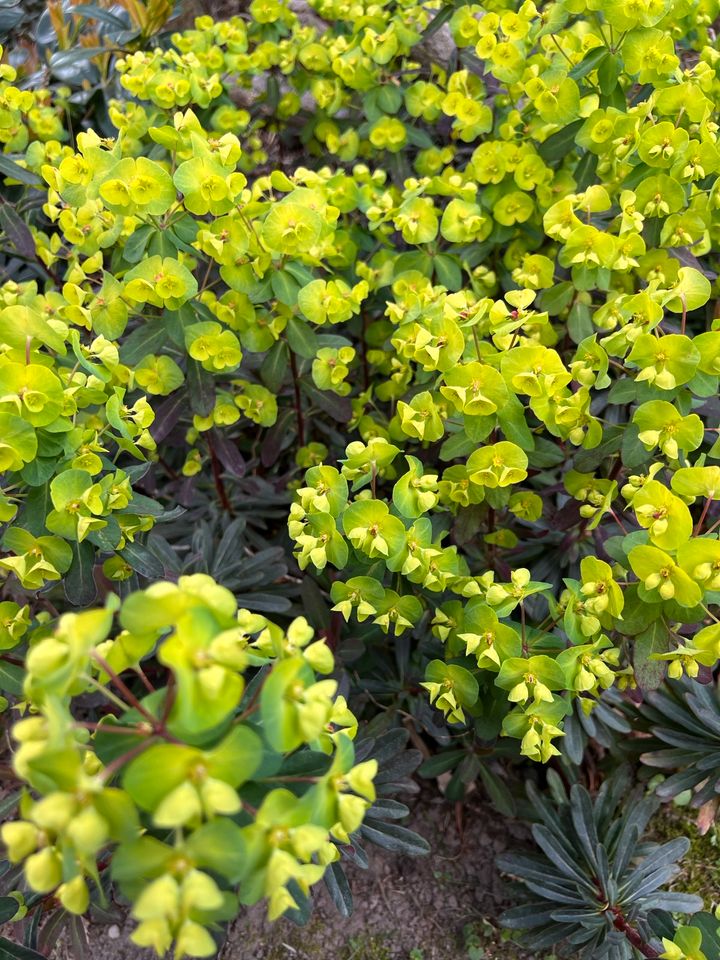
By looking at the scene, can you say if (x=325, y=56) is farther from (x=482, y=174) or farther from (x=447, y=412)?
(x=447, y=412)

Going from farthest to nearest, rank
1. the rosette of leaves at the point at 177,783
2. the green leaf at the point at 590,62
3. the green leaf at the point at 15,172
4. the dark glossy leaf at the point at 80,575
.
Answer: the green leaf at the point at 15,172 < the green leaf at the point at 590,62 < the dark glossy leaf at the point at 80,575 < the rosette of leaves at the point at 177,783

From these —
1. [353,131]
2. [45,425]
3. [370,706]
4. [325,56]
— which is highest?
[325,56]

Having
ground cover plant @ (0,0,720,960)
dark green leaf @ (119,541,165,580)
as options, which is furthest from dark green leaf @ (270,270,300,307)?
dark green leaf @ (119,541,165,580)

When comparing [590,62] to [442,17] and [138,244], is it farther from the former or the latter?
[138,244]

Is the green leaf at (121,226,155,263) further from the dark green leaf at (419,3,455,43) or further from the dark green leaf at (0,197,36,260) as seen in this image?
the dark green leaf at (419,3,455,43)

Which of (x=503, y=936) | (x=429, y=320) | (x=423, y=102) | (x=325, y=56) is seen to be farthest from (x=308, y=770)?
(x=325, y=56)

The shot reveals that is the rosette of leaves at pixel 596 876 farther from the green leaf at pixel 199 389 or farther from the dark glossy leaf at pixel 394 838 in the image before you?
the green leaf at pixel 199 389

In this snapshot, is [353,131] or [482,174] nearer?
[482,174]

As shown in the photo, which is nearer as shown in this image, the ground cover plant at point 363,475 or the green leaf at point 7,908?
the ground cover plant at point 363,475

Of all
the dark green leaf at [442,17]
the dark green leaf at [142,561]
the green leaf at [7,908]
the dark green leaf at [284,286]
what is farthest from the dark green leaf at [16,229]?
the green leaf at [7,908]
